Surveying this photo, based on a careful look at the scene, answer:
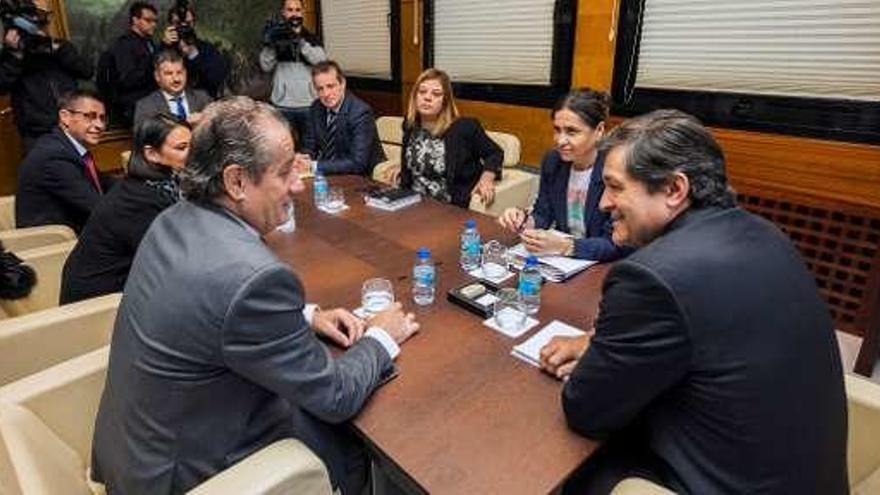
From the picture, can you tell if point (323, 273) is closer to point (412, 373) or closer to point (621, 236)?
point (412, 373)

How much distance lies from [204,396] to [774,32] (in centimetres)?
294

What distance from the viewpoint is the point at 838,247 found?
2639mm

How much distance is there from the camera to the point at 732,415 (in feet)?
3.05

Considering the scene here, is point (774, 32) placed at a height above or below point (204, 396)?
above

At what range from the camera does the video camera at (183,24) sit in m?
4.11

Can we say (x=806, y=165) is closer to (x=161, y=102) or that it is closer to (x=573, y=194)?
(x=573, y=194)

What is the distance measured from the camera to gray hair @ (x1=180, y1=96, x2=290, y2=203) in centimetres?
112

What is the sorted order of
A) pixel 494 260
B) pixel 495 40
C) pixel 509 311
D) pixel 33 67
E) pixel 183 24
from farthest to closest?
pixel 183 24, pixel 495 40, pixel 33 67, pixel 494 260, pixel 509 311

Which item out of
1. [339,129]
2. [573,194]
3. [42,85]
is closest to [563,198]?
[573,194]

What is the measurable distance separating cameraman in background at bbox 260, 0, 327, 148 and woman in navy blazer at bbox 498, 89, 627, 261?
2497 mm

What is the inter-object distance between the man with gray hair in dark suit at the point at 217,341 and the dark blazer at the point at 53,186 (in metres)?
1.80

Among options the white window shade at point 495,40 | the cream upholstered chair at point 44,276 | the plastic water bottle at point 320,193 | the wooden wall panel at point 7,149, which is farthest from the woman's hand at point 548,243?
the wooden wall panel at point 7,149

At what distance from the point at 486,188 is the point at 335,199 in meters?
0.81

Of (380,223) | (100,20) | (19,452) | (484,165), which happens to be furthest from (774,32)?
(100,20)
